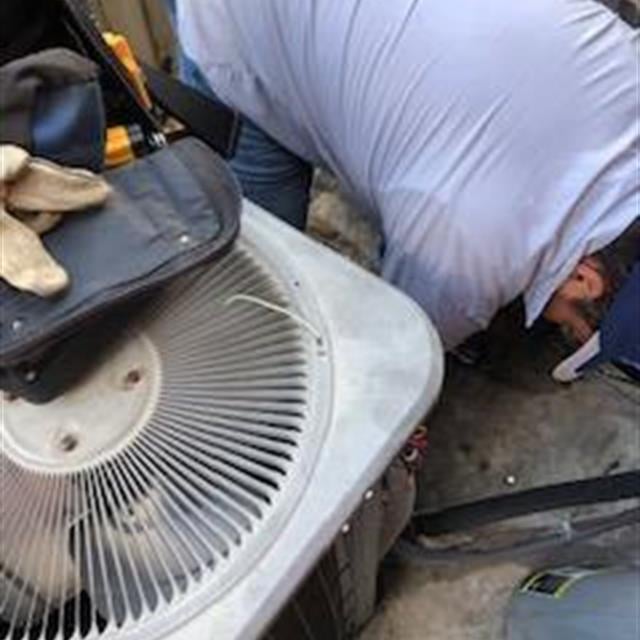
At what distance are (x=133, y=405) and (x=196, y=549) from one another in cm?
10

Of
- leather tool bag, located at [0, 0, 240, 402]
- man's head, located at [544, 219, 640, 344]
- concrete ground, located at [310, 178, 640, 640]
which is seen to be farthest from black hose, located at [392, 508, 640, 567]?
leather tool bag, located at [0, 0, 240, 402]

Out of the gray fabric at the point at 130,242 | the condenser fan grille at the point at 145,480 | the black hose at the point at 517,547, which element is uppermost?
the gray fabric at the point at 130,242

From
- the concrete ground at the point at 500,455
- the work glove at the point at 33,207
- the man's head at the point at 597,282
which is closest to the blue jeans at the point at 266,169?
the concrete ground at the point at 500,455

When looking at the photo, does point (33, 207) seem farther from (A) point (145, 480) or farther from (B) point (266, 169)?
(B) point (266, 169)

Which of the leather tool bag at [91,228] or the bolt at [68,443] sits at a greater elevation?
the leather tool bag at [91,228]

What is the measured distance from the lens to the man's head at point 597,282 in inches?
34.8

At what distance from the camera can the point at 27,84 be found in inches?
25.7

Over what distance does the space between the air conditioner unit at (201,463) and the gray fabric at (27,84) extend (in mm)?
147

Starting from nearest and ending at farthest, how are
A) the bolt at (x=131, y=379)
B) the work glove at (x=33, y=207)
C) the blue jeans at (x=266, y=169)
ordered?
1. the work glove at (x=33, y=207)
2. the bolt at (x=131, y=379)
3. the blue jeans at (x=266, y=169)

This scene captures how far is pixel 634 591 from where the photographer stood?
0.98 m

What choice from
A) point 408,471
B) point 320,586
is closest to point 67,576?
point 320,586

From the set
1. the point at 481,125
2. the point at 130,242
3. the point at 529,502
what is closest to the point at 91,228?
the point at 130,242

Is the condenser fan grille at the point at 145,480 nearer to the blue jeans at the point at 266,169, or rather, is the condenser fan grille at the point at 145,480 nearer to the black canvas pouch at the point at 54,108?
the black canvas pouch at the point at 54,108

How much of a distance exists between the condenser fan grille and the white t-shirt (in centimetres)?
21
